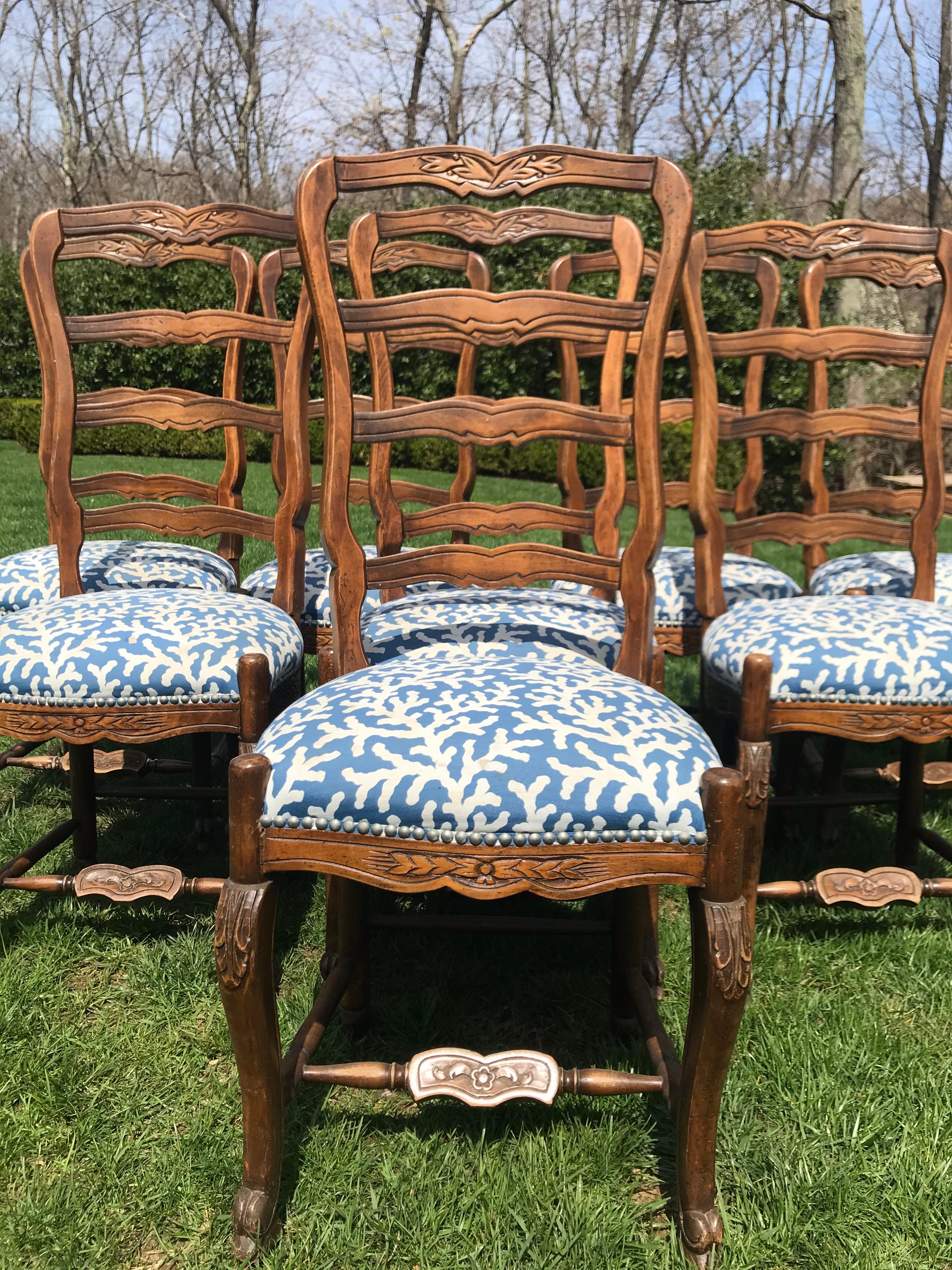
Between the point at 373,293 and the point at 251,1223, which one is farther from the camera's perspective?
the point at 373,293

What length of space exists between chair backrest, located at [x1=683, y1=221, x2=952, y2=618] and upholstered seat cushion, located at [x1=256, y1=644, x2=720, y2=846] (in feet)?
3.54

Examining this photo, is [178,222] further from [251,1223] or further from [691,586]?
[251,1223]

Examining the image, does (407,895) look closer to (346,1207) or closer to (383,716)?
(346,1207)

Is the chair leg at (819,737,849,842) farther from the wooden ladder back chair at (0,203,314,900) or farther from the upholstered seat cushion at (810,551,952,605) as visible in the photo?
the wooden ladder back chair at (0,203,314,900)

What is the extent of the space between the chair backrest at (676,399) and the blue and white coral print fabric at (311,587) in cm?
65

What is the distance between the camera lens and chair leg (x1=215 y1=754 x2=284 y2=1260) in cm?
117

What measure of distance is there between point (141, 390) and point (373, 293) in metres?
0.61

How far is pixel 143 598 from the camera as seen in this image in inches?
73.7

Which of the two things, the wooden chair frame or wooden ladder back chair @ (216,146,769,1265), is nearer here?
wooden ladder back chair @ (216,146,769,1265)

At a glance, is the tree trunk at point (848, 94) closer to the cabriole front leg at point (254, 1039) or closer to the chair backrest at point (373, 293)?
the chair backrest at point (373, 293)

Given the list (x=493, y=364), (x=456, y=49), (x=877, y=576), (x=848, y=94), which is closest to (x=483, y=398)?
(x=877, y=576)

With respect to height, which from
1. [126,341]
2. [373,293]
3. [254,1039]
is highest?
[373,293]

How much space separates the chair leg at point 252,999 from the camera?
1165 mm

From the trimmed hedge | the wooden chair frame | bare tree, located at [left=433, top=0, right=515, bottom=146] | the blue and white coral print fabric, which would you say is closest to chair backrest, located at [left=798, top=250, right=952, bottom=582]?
the wooden chair frame
